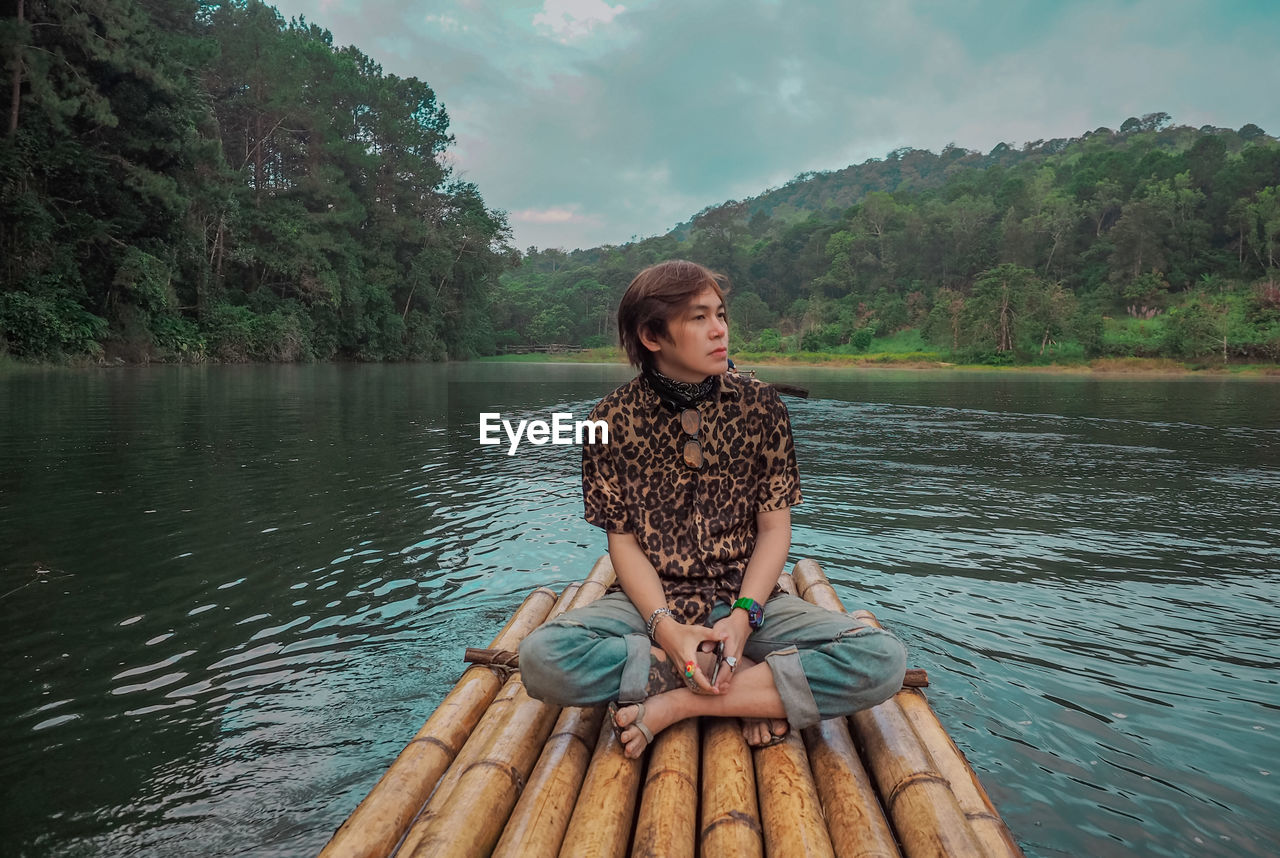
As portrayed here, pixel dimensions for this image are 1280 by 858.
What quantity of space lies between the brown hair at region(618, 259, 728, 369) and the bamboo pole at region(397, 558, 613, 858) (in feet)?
3.65

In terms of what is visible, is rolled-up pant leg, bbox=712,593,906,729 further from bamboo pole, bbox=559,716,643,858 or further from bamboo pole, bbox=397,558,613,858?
bamboo pole, bbox=397,558,613,858

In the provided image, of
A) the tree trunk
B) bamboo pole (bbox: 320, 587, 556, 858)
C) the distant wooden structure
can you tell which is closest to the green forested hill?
the tree trunk

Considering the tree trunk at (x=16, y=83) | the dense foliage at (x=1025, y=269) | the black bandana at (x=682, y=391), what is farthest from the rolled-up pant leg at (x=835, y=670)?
the dense foliage at (x=1025, y=269)

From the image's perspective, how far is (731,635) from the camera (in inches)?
84.0

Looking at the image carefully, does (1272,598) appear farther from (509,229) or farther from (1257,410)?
(509,229)

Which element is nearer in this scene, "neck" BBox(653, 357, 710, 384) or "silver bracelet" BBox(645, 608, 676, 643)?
"silver bracelet" BBox(645, 608, 676, 643)

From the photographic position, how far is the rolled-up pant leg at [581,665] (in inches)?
80.7

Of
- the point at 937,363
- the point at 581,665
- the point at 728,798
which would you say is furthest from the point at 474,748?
the point at 937,363

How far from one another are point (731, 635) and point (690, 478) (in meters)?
0.54

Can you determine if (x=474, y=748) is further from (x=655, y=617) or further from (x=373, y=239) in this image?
(x=373, y=239)

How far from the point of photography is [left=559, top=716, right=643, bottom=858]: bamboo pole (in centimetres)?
157

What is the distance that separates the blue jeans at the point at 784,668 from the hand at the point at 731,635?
0.30 ft

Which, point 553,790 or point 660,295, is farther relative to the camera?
point 660,295

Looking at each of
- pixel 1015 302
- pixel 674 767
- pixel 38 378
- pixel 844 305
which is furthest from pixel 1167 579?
pixel 844 305
